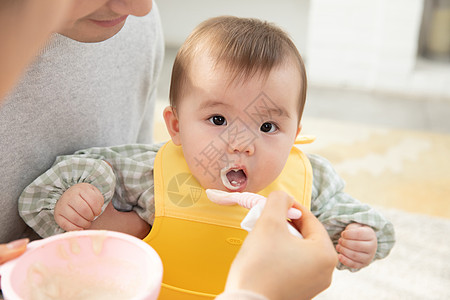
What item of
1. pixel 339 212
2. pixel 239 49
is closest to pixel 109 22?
pixel 239 49

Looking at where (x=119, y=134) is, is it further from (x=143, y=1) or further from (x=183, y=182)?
(x=143, y=1)

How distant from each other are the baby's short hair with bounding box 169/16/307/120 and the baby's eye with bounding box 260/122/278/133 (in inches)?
3.1

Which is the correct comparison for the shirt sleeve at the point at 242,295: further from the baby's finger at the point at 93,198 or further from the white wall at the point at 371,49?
the white wall at the point at 371,49

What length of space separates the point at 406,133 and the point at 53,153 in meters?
2.16

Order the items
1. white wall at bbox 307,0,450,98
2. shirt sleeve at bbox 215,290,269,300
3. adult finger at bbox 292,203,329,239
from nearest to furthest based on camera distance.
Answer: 1. shirt sleeve at bbox 215,290,269,300
2. adult finger at bbox 292,203,329,239
3. white wall at bbox 307,0,450,98

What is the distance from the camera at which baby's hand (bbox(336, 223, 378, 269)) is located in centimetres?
97

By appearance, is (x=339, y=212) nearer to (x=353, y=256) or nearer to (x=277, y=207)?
(x=353, y=256)

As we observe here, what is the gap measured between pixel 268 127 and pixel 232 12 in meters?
3.08

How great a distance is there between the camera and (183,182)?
3.31ft

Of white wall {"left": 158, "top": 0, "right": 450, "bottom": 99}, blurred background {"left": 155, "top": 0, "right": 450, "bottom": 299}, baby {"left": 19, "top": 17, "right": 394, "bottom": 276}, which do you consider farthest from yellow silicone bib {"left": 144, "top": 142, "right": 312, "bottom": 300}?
white wall {"left": 158, "top": 0, "right": 450, "bottom": 99}

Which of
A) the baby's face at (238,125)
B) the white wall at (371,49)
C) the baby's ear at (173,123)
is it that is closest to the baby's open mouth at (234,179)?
the baby's face at (238,125)

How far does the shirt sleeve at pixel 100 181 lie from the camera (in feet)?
3.00

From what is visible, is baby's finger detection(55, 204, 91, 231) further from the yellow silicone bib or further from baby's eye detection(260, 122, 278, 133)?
baby's eye detection(260, 122, 278, 133)

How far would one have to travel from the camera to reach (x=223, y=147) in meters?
0.91
